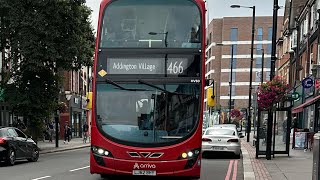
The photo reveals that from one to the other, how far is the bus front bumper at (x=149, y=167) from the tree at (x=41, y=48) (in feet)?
45.9

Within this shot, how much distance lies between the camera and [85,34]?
83.1 feet

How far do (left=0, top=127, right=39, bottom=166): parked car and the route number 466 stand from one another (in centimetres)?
908

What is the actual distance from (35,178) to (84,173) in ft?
5.73

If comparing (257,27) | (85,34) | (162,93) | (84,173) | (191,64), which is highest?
(257,27)

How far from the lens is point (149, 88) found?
33.6 feet

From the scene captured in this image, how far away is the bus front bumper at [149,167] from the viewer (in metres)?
9.89

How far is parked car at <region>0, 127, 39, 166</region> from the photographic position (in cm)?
1673

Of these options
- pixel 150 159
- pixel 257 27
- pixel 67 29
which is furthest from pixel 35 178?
pixel 257 27

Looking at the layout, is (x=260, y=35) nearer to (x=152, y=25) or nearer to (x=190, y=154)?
(x=152, y=25)

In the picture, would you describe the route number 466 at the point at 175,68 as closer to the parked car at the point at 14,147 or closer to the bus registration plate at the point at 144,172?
the bus registration plate at the point at 144,172

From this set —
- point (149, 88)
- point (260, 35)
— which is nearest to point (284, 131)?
point (149, 88)

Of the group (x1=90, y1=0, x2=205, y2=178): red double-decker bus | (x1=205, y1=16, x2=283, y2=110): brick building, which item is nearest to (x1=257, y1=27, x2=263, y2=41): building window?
(x1=205, y1=16, x2=283, y2=110): brick building

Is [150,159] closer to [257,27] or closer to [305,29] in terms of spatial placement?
[305,29]

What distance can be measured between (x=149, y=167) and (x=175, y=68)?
231cm
